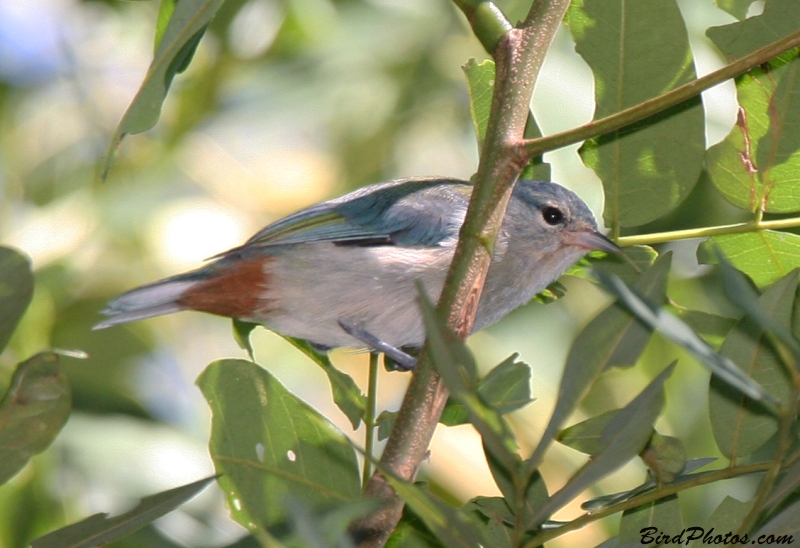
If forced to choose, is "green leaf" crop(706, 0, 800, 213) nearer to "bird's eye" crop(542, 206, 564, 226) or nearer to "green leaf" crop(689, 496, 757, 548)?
"green leaf" crop(689, 496, 757, 548)

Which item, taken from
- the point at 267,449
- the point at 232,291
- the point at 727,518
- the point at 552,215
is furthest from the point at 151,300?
the point at 727,518

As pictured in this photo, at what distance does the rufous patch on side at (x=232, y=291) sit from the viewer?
3545mm

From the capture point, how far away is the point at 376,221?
3.76m

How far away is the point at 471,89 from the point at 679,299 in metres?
1.90

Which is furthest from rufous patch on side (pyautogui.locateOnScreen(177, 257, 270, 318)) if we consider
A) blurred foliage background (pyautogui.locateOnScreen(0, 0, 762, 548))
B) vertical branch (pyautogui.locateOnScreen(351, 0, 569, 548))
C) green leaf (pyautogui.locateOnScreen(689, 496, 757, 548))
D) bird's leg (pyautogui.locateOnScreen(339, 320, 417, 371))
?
green leaf (pyautogui.locateOnScreen(689, 496, 757, 548))

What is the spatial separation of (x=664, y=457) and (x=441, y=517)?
63cm

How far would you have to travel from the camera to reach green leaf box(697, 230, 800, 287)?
252 centimetres

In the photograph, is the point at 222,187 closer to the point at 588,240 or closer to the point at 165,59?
the point at 588,240

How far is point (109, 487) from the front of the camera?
→ 13.7ft

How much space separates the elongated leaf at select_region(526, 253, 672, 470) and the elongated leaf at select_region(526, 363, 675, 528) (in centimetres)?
7

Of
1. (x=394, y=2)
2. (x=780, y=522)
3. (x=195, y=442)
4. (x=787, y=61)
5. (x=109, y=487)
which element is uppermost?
(x=394, y=2)

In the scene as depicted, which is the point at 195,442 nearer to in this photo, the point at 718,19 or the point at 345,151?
the point at 345,151

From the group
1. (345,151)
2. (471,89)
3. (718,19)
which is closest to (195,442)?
(345,151)

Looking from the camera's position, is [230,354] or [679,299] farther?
[230,354]
